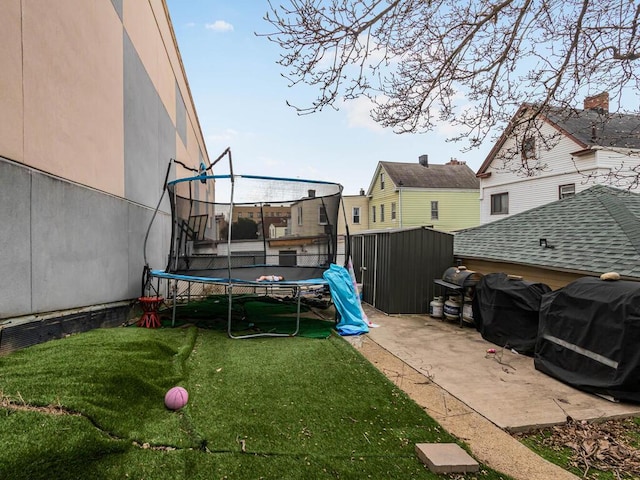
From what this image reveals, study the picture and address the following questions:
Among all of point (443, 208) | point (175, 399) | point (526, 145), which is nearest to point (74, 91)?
point (175, 399)

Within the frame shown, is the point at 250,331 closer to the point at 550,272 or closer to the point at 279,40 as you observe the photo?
the point at 279,40

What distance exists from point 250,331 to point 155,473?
4.03 m

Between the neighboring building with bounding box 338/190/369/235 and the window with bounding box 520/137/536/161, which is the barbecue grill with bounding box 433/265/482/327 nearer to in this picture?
the window with bounding box 520/137/536/161

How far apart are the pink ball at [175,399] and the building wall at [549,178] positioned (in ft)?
33.0

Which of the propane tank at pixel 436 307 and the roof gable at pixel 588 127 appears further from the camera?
the propane tank at pixel 436 307

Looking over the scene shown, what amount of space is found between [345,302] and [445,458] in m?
4.12

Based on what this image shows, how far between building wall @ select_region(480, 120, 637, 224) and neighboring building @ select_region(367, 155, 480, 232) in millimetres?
5426

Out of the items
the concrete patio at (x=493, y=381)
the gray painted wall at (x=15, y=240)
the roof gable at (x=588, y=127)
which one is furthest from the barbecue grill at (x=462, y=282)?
the gray painted wall at (x=15, y=240)

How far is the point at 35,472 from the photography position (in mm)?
1618

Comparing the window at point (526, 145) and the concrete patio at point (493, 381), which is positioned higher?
the window at point (526, 145)

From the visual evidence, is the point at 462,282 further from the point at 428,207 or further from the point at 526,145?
the point at 428,207

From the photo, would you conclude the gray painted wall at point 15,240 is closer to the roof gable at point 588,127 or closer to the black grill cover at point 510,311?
the roof gable at point 588,127

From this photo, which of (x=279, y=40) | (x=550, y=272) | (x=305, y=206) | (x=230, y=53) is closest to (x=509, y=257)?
(x=550, y=272)

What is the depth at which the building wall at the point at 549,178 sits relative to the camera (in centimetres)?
1138
